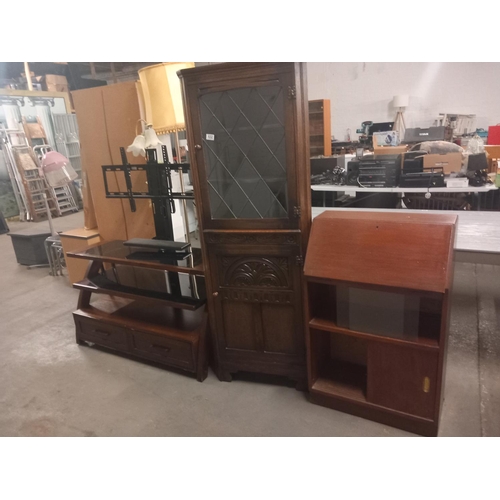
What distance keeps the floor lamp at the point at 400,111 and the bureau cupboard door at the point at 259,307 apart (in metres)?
5.63

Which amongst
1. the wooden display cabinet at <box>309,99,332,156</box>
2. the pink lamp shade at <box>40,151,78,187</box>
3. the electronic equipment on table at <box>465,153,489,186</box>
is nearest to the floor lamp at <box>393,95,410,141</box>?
the wooden display cabinet at <box>309,99,332,156</box>

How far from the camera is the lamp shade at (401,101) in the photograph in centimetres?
650

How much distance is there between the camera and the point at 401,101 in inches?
257

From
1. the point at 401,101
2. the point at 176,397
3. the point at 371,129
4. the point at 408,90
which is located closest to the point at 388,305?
the point at 176,397

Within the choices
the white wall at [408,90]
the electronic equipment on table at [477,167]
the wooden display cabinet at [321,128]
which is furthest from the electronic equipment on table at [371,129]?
the electronic equipment on table at [477,167]

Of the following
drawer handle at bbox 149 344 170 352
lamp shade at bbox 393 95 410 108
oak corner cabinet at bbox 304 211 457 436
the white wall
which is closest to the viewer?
oak corner cabinet at bbox 304 211 457 436

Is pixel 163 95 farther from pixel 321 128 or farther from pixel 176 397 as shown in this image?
pixel 321 128

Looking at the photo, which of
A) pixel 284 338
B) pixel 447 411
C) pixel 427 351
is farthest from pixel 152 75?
pixel 447 411

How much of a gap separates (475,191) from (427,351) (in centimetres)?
237

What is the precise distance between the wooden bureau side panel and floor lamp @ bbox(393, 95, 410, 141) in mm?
5748

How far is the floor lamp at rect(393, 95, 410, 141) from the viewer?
6.52 metres

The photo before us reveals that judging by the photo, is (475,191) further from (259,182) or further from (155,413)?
(155,413)

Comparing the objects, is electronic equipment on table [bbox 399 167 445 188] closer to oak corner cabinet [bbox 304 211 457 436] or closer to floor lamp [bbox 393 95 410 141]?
oak corner cabinet [bbox 304 211 457 436]

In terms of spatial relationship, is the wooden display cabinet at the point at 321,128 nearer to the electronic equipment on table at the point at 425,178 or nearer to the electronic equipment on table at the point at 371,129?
the electronic equipment on table at the point at 371,129
